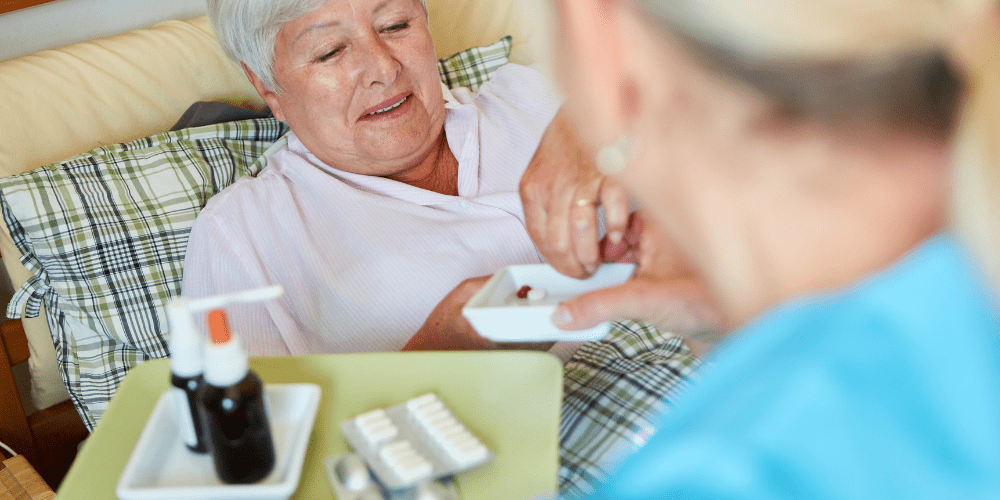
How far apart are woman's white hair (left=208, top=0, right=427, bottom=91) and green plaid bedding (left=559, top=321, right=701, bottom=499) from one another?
31.5 inches

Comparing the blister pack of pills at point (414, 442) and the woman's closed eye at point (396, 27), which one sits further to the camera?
the woman's closed eye at point (396, 27)

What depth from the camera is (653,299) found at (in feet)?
3.23

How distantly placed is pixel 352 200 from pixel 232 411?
0.79 meters

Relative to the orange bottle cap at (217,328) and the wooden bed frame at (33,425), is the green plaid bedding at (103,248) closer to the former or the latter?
the wooden bed frame at (33,425)

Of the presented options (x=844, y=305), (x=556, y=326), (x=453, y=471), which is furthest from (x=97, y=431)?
(x=844, y=305)

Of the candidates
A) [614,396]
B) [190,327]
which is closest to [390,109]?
[614,396]

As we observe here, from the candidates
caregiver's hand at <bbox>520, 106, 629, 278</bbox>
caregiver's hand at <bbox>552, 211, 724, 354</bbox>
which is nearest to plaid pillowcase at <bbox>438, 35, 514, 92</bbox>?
caregiver's hand at <bbox>520, 106, 629, 278</bbox>

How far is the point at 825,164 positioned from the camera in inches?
19.5

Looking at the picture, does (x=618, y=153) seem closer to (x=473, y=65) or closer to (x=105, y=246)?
(x=105, y=246)

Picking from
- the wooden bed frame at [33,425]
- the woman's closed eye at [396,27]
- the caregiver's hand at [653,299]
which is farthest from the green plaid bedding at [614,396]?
the wooden bed frame at [33,425]

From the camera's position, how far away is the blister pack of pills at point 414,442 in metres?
0.76

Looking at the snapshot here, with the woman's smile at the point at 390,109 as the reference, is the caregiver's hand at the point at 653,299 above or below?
below

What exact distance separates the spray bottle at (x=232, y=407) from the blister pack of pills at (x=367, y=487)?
0.23 ft

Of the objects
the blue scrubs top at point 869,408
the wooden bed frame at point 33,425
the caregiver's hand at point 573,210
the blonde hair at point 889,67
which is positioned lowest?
the wooden bed frame at point 33,425
